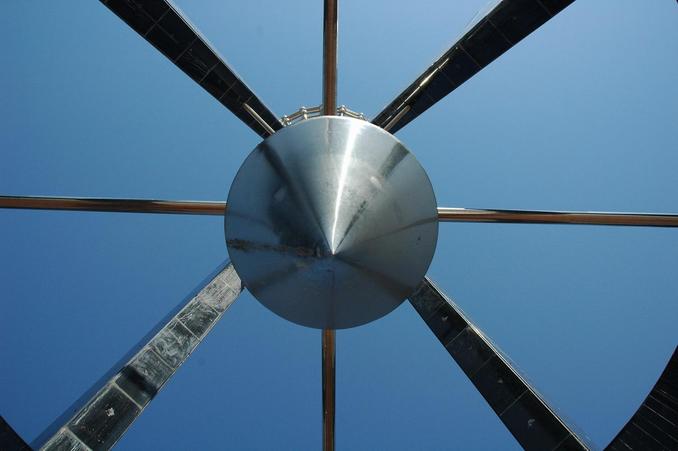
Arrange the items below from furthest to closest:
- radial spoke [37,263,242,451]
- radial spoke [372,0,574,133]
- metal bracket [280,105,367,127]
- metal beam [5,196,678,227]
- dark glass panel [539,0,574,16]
→ metal bracket [280,105,367,127] < metal beam [5,196,678,227] < radial spoke [372,0,574,133] < dark glass panel [539,0,574,16] < radial spoke [37,263,242,451]

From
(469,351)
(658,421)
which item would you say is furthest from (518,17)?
(658,421)

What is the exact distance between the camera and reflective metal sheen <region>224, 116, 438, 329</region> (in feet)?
21.6

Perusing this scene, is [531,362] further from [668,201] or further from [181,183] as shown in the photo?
[181,183]

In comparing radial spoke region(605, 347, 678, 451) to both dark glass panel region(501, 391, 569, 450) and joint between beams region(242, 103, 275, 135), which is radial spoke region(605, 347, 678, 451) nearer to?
dark glass panel region(501, 391, 569, 450)

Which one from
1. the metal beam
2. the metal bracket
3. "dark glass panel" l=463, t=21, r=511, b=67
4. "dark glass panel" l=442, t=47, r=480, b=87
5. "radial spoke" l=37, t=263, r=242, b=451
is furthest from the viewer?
the metal bracket

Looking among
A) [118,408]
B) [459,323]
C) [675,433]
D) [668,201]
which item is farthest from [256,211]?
[668,201]

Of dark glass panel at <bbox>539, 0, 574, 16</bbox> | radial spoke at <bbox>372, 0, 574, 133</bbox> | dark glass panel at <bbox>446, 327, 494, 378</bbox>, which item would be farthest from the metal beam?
dark glass panel at <bbox>539, 0, 574, 16</bbox>

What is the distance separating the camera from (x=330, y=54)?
9.49m

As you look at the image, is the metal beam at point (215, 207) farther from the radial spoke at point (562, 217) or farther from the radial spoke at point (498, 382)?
the radial spoke at point (498, 382)

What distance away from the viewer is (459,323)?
440 inches

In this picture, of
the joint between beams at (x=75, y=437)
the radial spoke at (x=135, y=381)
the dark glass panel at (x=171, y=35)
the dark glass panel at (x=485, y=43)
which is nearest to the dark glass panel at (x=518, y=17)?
the dark glass panel at (x=485, y=43)

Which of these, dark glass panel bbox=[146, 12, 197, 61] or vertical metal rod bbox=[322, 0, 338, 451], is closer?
vertical metal rod bbox=[322, 0, 338, 451]

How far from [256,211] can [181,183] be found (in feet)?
41.6

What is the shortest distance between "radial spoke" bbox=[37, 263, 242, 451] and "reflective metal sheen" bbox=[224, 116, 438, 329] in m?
3.88
